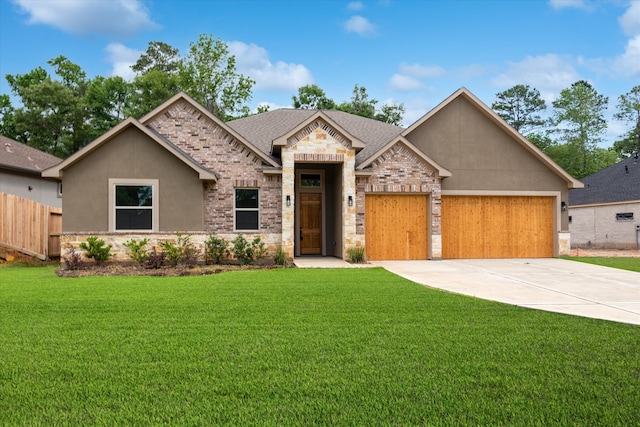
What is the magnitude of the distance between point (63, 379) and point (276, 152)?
1311cm

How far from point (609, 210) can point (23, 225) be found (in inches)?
1126

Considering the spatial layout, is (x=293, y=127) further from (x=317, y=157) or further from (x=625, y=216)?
(x=625, y=216)

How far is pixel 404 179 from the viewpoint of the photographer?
1641 centimetres

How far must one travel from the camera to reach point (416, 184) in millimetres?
16422

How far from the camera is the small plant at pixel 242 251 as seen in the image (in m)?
15.2

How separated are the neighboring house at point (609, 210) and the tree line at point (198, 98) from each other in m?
15.2

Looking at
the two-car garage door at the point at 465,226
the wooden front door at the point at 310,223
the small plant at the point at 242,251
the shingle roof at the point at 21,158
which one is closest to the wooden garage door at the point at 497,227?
the two-car garage door at the point at 465,226

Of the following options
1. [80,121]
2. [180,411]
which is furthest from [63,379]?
[80,121]

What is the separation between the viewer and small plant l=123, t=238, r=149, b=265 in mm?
14117

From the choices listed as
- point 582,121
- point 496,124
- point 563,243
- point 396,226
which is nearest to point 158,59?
point 496,124

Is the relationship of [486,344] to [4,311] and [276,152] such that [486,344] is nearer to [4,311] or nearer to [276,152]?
[4,311]

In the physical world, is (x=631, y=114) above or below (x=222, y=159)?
above

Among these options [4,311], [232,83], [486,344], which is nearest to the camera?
[486,344]

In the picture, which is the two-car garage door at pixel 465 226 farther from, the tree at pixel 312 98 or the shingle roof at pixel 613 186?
the tree at pixel 312 98
